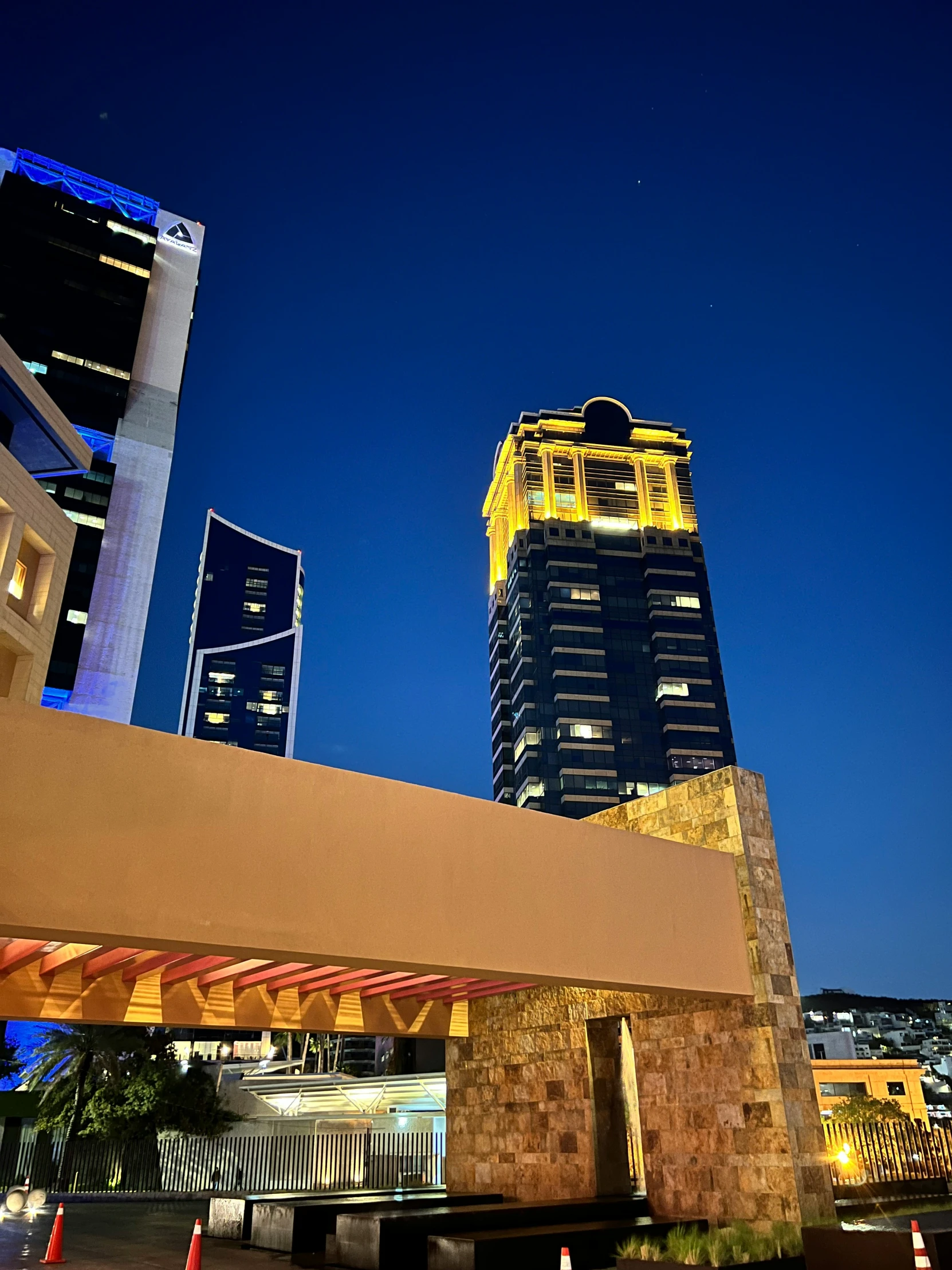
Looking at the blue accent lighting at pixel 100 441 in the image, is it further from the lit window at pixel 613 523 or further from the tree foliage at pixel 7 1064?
the lit window at pixel 613 523

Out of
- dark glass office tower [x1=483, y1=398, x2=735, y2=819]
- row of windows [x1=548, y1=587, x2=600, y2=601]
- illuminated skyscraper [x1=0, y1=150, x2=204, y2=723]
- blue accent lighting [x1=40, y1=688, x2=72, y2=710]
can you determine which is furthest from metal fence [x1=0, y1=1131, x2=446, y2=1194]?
row of windows [x1=548, y1=587, x2=600, y2=601]

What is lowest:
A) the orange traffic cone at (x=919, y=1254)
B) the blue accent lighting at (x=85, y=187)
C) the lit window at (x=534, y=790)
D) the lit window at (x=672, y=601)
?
the orange traffic cone at (x=919, y=1254)

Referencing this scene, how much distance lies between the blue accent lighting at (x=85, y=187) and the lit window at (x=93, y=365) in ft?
62.8

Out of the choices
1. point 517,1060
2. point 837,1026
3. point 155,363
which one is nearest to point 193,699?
point 155,363

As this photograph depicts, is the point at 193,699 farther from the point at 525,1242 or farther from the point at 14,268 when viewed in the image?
the point at 525,1242

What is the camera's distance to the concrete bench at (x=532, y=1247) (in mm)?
10125

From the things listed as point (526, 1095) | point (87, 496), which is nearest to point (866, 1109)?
point (526, 1095)

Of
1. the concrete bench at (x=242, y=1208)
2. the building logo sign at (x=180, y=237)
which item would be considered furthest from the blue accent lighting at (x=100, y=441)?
the concrete bench at (x=242, y=1208)

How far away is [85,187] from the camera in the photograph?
89000 millimetres

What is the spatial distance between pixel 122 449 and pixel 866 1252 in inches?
3187

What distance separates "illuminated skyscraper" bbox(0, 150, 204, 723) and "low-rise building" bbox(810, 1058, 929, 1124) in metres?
53.0

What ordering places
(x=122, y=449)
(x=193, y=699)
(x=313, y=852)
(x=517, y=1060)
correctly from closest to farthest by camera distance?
(x=313, y=852)
(x=517, y=1060)
(x=122, y=449)
(x=193, y=699)

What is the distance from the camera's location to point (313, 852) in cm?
916

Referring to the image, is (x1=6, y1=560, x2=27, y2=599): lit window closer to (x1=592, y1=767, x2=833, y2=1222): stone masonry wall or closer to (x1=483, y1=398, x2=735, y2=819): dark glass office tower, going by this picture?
(x1=592, y1=767, x2=833, y2=1222): stone masonry wall
